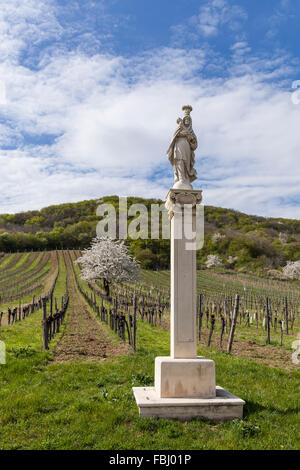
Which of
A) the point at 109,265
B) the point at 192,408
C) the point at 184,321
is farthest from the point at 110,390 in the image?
the point at 109,265

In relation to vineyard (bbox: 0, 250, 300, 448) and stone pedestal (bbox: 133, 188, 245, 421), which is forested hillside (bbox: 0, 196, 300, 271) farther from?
stone pedestal (bbox: 133, 188, 245, 421)

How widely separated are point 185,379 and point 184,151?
140 inches

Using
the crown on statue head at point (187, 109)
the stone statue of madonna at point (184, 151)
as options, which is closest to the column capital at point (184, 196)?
the stone statue of madonna at point (184, 151)

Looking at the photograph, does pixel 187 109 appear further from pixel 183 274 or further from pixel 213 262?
pixel 213 262

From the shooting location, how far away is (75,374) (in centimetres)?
730

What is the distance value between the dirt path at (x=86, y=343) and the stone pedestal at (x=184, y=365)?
13.4 feet

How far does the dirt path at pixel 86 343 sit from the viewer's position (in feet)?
31.4

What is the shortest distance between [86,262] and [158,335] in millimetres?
25173

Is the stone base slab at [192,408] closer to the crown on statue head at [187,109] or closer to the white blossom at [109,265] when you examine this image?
the crown on statue head at [187,109]

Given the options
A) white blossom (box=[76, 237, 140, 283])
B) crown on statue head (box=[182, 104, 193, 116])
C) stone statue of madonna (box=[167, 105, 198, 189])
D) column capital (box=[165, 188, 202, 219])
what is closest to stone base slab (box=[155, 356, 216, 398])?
column capital (box=[165, 188, 202, 219])

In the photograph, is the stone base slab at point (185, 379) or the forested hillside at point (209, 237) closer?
the stone base slab at point (185, 379)

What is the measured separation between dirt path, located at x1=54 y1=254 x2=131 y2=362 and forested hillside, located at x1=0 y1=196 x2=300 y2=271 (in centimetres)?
4264

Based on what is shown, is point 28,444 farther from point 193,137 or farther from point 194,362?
point 193,137
